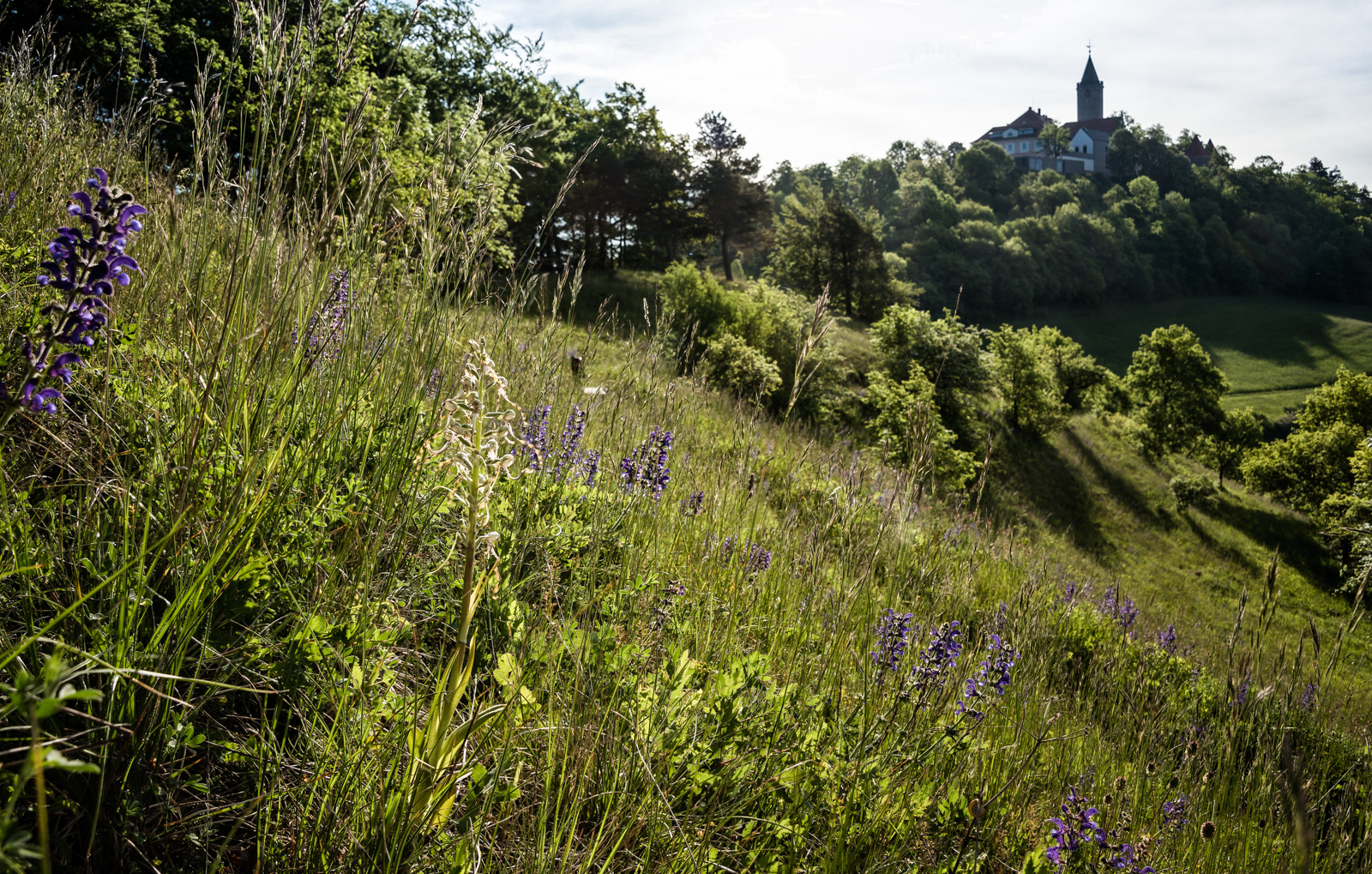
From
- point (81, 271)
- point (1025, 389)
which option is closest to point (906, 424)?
point (81, 271)

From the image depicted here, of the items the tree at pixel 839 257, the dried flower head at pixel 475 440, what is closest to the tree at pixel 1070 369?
the tree at pixel 839 257

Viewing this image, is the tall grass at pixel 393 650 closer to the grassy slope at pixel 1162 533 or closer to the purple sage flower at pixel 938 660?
the purple sage flower at pixel 938 660

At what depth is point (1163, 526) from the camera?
923 inches

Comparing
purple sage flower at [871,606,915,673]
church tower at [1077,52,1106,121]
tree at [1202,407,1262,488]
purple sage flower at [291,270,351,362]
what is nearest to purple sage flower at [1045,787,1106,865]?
purple sage flower at [871,606,915,673]

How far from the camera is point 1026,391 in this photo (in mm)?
26156

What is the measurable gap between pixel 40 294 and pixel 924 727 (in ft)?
9.90

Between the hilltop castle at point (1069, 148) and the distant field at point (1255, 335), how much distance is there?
37.3 metres

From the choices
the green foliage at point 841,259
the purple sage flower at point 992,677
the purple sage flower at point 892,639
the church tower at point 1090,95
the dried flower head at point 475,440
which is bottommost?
the purple sage flower at point 992,677

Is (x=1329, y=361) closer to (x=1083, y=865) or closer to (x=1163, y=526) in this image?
(x=1163, y=526)

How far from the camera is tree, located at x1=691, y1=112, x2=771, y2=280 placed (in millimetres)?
31625

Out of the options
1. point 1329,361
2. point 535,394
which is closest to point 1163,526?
point 535,394

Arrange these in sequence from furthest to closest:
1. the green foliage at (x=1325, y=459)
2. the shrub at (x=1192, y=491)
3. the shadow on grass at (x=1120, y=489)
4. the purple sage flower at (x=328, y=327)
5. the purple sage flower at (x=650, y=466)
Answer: the shrub at (x=1192, y=491)
the green foliage at (x=1325, y=459)
the shadow on grass at (x=1120, y=489)
the purple sage flower at (x=650, y=466)
the purple sage flower at (x=328, y=327)

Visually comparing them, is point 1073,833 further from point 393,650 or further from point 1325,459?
point 1325,459

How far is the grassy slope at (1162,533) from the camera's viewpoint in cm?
1853
